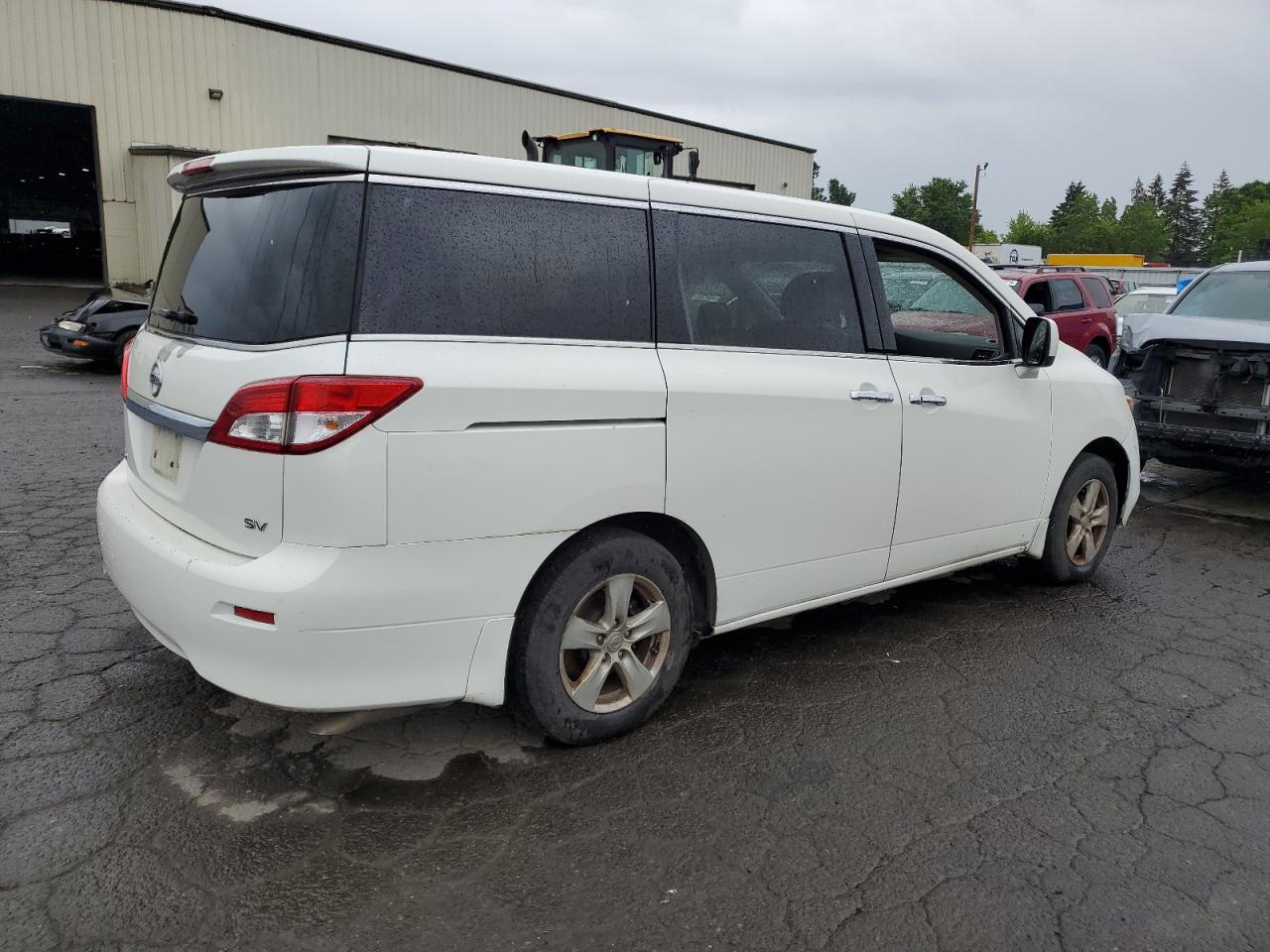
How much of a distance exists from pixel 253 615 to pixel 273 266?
102cm

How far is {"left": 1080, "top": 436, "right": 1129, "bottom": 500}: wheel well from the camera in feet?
17.0

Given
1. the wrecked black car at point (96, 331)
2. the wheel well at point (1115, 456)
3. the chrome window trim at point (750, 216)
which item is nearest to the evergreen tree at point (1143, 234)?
the wrecked black car at point (96, 331)

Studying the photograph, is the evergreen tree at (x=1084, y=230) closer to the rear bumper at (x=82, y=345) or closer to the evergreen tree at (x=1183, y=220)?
the evergreen tree at (x=1183, y=220)

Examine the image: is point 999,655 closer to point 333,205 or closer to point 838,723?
point 838,723

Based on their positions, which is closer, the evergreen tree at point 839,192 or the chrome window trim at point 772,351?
the chrome window trim at point 772,351

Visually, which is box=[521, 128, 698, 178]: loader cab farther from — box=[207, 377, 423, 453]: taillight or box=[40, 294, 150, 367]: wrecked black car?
box=[207, 377, 423, 453]: taillight

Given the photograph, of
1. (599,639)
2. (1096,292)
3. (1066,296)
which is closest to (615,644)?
(599,639)

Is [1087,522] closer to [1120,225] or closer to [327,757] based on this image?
[327,757]

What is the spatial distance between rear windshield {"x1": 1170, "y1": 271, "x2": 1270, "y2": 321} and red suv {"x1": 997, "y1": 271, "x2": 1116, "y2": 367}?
458cm

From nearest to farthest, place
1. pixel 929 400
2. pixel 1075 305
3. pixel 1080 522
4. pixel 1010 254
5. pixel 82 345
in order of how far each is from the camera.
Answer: pixel 929 400
pixel 1080 522
pixel 82 345
pixel 1075 305
pixel 1010 254

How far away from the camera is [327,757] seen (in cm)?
322

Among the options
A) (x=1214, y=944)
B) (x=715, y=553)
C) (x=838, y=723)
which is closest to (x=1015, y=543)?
(x=838, y=723)

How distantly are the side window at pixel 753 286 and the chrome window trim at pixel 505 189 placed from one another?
0.17 meters

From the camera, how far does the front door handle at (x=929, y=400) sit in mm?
4016
